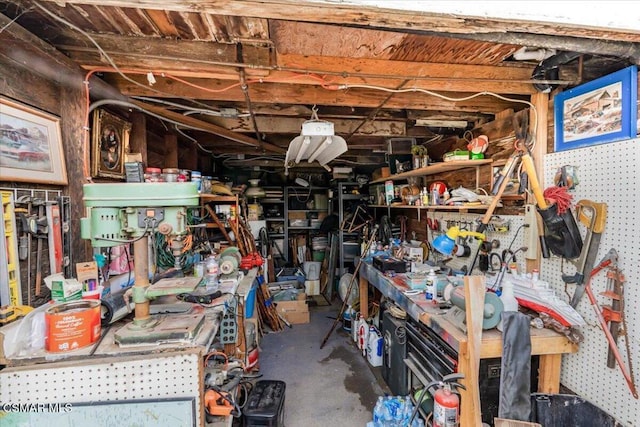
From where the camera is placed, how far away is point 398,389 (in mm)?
2281

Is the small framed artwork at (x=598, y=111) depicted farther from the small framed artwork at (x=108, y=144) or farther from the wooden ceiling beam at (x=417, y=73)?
the small framed artwork at (x=108, y=144)

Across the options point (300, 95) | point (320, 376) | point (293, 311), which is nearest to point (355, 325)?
point (320, 376)

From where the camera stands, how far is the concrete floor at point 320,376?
2.25 m

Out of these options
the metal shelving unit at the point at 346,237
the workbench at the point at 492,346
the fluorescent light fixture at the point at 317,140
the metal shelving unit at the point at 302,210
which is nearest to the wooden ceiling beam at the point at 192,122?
the fluorescent light fixture at the point at 317,140

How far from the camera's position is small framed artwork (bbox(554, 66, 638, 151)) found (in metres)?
1.36

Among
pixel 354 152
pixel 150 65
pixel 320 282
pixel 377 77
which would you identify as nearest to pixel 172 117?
pixel 150 65

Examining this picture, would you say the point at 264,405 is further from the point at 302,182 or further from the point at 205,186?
the point at 302,182

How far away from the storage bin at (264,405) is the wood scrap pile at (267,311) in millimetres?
1652

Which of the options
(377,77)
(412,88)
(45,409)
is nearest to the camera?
(45,409)

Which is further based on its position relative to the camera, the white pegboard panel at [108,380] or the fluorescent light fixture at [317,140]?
the fluorescent light fixture at [317,140]

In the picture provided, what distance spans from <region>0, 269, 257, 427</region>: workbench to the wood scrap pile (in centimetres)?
252

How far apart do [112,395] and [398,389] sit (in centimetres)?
195

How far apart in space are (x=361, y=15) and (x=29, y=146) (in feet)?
4.74

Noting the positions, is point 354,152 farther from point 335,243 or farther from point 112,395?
point 112,395
